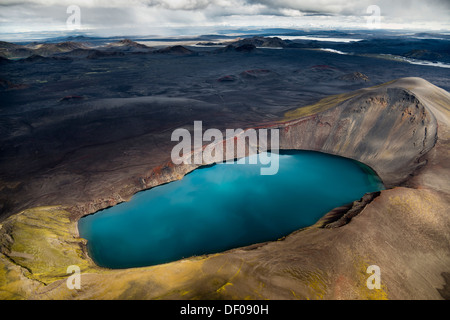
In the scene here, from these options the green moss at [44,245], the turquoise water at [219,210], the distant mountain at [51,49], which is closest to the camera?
the green moss at [44,245]

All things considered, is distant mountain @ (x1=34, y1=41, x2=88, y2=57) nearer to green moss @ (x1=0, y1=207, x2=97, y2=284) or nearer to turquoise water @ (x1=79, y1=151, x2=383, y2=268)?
turquoise water @ (x1=79, y1=151, x2=383, y2=268)

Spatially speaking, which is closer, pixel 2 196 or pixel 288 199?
pixel 2 196

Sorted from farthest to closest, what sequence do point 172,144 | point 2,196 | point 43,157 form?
point 172,144, point 43,157, point 2,196

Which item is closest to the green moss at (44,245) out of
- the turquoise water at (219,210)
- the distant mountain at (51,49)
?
the turquoise water at (219,210)

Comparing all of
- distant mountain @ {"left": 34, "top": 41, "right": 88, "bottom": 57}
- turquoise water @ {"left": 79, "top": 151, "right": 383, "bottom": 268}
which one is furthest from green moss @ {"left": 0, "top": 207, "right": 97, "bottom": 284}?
distant mountain @ {"left": 34, "top": 41, "right": 88, "bottom": 57}

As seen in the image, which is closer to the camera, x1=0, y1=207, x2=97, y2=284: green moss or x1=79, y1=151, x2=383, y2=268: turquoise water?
x1=0, y1=207, x2=97, y2=284: green moss

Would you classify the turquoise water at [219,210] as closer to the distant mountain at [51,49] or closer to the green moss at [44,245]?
the green moss at [44,245]

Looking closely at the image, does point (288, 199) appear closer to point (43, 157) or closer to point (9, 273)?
point (9, 273)
